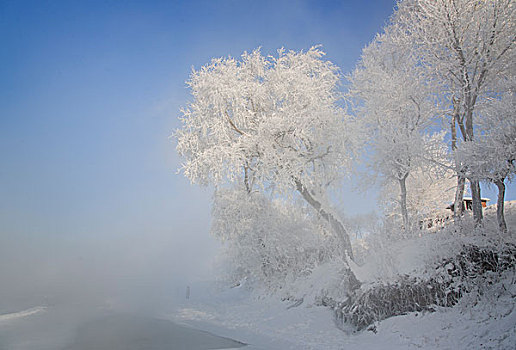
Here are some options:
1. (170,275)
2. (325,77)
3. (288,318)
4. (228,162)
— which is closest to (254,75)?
(325,77)

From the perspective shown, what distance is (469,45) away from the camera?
14.0 m

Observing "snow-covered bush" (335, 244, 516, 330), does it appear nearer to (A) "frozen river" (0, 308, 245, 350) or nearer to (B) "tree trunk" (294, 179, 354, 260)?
(B) "tree trunk" (294, 179, 354, 260)

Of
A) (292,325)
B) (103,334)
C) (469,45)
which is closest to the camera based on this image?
(103,334)

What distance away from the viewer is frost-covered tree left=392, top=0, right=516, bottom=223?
43.3 ft

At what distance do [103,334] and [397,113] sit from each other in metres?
17.0

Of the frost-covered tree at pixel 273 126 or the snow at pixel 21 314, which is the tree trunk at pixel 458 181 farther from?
the snow at pixel 21 314

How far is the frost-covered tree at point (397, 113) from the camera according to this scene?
1631cm

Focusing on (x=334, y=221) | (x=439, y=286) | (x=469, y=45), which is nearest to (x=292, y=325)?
(x=334, y=221)

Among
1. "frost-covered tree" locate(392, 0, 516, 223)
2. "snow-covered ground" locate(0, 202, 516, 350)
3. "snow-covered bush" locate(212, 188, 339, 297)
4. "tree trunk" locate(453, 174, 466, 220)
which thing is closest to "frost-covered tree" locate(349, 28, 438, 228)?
"frost-covered tree" locate(392, 0, 516, 223)

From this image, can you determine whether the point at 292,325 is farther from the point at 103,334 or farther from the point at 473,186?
the point at 473,186

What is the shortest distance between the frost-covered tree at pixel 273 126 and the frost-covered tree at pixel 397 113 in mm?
3217

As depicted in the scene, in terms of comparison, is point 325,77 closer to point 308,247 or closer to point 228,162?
point 228,162

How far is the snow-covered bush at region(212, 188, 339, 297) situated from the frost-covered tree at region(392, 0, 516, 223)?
8.58 m

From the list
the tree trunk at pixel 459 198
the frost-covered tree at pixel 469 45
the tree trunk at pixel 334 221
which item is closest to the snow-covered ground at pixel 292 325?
the tree trunk at pixel 459 198
